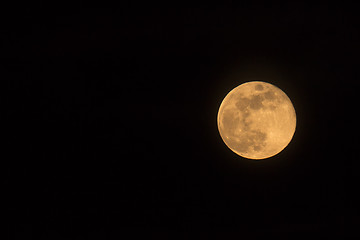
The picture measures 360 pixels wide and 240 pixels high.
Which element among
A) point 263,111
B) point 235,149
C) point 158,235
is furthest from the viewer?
point 158,235

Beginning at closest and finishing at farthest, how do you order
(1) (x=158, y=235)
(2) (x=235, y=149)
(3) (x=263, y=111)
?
(3) (x=263, y=111) < (2) (x=235, y=149) < (1) (x=158, y=235)

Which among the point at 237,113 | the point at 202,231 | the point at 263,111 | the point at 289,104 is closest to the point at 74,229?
the point at 202,231

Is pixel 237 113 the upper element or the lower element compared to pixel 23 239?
upper

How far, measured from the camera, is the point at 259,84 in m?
3.46

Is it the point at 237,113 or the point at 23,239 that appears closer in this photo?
the point at 237,113

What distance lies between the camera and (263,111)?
3279mm

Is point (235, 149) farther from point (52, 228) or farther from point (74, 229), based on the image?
point (52, 228)

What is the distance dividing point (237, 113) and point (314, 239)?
184 centimetres

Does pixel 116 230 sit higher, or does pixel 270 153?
pixel 270 153

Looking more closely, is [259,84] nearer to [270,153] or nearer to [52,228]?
[270,153]

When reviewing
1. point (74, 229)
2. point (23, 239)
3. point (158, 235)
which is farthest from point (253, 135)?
point (23, 239)

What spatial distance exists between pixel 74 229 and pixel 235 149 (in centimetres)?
237

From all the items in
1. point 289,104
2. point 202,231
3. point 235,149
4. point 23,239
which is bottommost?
point 23,239

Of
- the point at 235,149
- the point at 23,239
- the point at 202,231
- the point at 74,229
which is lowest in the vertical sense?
the point at 23,239
